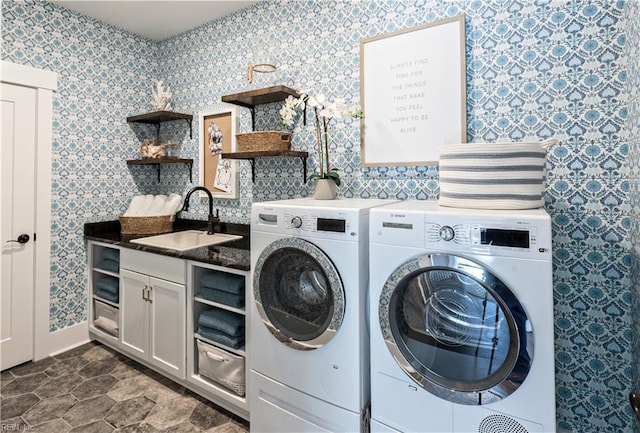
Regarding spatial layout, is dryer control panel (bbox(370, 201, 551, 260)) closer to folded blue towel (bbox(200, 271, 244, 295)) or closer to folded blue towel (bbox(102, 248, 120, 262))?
folded blue towel (bbox(200, 271, 244, 295))

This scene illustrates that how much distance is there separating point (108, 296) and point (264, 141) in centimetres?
182

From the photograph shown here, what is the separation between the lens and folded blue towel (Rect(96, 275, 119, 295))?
2.74m

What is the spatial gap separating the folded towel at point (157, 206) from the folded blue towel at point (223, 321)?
135 cm

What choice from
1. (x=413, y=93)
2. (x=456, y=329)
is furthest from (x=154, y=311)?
(x=413, y=93)

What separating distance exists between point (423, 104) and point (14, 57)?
2.89 metres

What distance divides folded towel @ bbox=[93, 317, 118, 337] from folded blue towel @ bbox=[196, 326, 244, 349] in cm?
105

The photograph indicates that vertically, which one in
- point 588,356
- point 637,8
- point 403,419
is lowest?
point 403,419

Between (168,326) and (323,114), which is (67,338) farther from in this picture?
(323,114)

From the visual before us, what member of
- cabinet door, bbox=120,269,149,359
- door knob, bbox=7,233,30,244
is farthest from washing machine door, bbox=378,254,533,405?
door knob, bbox=7,233,30,244

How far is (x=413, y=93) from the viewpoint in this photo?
6.56 feet

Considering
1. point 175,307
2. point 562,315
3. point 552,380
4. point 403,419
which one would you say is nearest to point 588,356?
point 562,315

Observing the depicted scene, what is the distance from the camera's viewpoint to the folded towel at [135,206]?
300 cm

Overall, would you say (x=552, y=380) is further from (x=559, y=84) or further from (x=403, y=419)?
(x=559, y=84)

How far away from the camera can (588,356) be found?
5.30 feet
